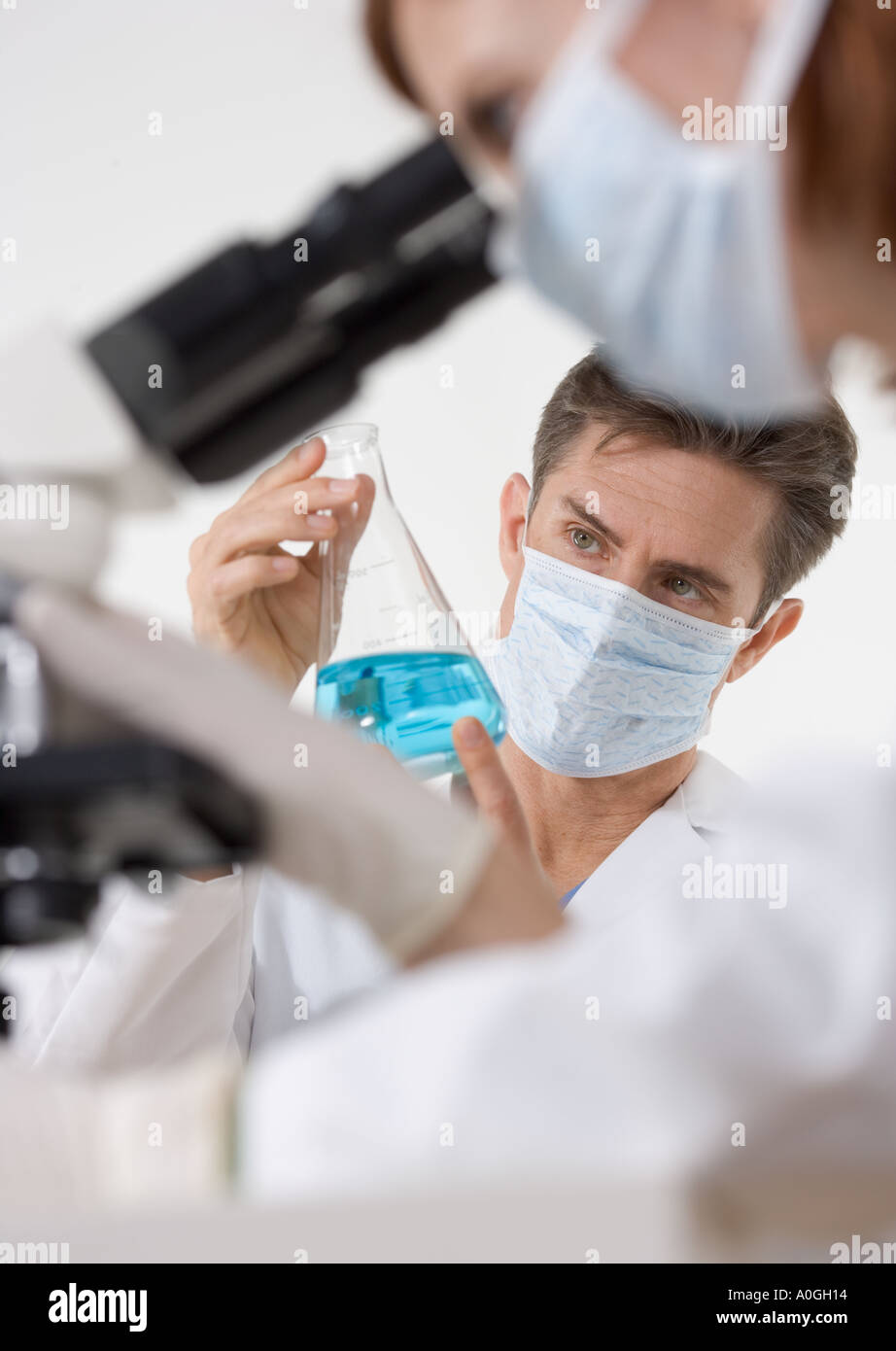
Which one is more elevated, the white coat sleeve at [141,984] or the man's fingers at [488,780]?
the man's fingers at [488,780]

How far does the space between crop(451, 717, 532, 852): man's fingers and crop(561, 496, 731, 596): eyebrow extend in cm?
44

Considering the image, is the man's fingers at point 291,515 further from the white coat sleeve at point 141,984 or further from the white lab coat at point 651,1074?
the white lab coat at point 651,1074

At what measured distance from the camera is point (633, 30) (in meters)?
0.71

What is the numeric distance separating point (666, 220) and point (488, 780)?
540 millimetres

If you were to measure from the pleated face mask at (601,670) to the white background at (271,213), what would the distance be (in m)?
1.10

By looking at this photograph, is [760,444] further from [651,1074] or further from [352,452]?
[651,1074]

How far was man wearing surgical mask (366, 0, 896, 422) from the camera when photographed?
0.67m

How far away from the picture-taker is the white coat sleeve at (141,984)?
1.23m

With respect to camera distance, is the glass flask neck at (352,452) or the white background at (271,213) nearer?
the glass flask neck at (352,452)

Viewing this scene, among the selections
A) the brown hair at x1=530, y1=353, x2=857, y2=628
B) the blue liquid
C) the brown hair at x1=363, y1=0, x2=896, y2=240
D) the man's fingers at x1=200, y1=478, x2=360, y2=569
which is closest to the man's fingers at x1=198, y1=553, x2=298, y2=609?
the man's fingers at x1=200, y1=478, x2=360, y2=569

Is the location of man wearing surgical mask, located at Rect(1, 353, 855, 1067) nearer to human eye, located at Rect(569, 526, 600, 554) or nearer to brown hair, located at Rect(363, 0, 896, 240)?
human eye, located at Rect(569, 526, 600, 554)

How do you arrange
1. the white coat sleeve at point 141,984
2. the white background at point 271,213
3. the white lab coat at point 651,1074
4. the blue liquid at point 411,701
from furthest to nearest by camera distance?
the white background at point 271,213
the white coat sleeve at point 141,984
the blue liquid at point 411,701
the white lab coat at point 651,1074

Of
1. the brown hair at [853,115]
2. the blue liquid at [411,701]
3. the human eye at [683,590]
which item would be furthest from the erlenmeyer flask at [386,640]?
the brown hair at [853,115]
